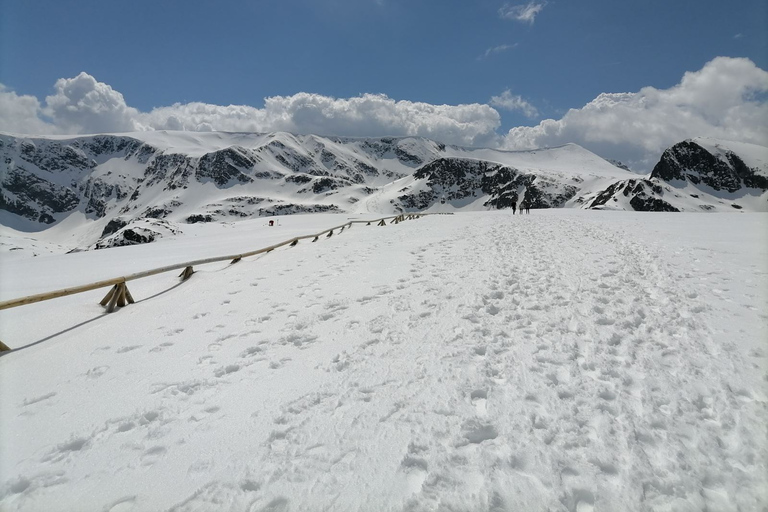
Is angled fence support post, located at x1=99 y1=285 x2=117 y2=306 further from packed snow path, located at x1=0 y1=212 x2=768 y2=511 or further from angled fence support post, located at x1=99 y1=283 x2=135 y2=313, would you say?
packed snow path, located at x1=0 y1=212 x2=768 y2=511

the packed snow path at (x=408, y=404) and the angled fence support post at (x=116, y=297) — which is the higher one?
the angled fence support post at (x=116, y=297)

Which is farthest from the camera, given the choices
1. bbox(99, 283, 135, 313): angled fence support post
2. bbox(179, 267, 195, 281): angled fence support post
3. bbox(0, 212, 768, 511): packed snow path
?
bbox(179, 267, 195, 281): angled fence support post

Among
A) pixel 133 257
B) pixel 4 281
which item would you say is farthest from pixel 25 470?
pixel 133 257

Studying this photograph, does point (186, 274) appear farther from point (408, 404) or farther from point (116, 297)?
point (408, 404)

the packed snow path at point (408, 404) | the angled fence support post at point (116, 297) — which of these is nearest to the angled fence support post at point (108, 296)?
the angled fence support post at point (116, 297)

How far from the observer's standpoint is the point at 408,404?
4.87m

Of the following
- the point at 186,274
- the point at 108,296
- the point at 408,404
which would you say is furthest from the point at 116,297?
the point at 408,404

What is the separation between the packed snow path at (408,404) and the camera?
3615 millimetres

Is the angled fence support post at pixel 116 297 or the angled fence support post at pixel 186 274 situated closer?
the angled fence support post at pixel 116 297

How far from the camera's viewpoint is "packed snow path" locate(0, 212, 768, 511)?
3.62 metres

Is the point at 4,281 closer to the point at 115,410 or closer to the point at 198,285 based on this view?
the point at 198,285

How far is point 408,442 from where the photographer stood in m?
4.19

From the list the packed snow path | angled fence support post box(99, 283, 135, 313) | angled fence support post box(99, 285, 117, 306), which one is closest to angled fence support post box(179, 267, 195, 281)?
angled fence support post box(99, 283, 135, 313)

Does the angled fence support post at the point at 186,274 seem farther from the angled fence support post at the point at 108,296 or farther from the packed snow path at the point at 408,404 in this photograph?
the packed snow path at the point at 408,404
